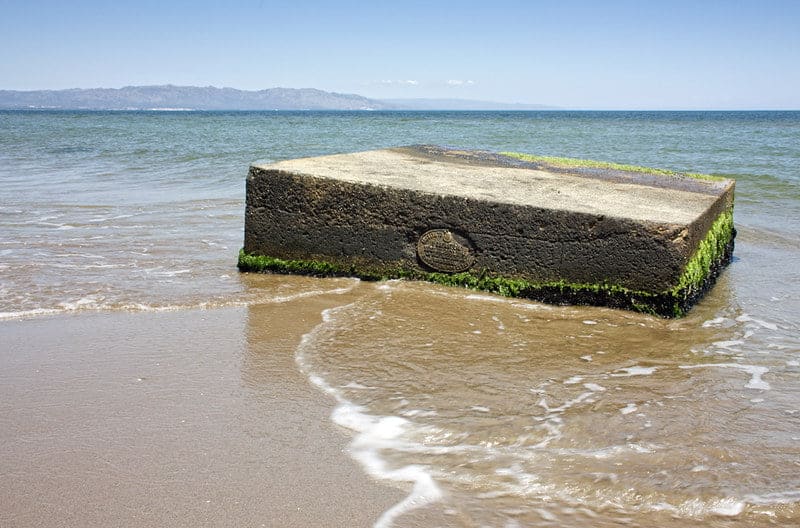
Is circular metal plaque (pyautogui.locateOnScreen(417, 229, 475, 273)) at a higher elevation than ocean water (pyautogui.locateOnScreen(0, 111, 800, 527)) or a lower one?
higher

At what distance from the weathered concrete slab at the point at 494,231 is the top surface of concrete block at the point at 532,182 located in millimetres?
17

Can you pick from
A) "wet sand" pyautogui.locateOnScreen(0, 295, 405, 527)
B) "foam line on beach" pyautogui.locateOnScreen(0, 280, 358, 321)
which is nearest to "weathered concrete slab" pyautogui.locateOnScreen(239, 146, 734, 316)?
"foam line on beach" pyautogui.locateOnScreen(0, 280, 358, 321)

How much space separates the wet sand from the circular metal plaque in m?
1.20

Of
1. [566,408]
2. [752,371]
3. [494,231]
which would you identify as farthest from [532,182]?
[566,408]

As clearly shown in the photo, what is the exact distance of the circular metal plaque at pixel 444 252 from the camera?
4926 millimetres

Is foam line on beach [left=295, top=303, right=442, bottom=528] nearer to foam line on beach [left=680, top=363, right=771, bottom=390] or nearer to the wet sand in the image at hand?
the wet sand

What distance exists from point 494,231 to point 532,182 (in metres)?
1.02

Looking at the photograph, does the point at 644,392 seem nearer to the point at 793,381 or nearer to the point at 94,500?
the point at 793,381

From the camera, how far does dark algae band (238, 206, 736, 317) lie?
176 inches

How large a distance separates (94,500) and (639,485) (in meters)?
1.74

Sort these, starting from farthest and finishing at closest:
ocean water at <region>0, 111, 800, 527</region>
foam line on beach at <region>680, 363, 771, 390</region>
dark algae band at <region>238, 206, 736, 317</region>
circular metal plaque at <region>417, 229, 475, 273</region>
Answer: circular metal plaque at <region>417, 229, 475, 273</region>
dark algae band at <region>238, 206, 736, 317</region>
foam line on beach at <region>680, 363, 771, 390</region>
ocean water at <region>0, 111, 800, 527</region>

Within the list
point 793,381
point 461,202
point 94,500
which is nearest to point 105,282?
point 461,202

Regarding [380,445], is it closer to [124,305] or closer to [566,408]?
[566,408]

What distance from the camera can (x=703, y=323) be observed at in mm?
4445
